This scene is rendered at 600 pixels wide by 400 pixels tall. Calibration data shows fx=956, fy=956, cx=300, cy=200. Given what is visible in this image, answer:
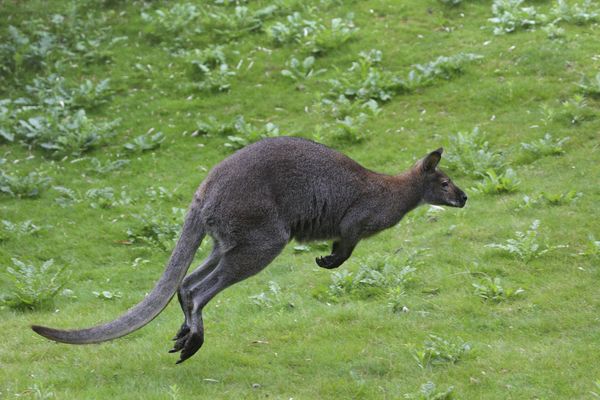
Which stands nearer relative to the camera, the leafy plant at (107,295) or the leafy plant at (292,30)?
the leafy plant at (107,295)

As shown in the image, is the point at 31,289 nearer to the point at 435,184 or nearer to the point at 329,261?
the point at 329,261

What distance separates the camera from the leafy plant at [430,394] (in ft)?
23.1

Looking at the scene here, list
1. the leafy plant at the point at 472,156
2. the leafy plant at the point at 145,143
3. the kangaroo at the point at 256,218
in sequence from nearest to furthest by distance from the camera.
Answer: the kangaroo at the point at 256,218
the leafy plant at the point at 472,156
the leafy plant at the point at 145,143

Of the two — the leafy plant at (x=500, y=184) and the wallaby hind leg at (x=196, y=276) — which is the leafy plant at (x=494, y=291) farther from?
the wallaby hind leg at (x=196, y=276)

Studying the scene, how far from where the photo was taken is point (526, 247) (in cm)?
1000

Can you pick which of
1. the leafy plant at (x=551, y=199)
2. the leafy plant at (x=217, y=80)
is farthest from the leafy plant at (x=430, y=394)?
the leafy plant at (x=217, y=80)

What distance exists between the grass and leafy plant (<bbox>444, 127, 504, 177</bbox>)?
0.04m

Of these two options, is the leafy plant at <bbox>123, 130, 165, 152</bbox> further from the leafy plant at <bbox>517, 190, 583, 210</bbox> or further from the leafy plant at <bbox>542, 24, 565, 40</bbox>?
the leafy plant at <bbox>542, 24, 565, 40</bbox>

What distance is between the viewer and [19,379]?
7.58 m

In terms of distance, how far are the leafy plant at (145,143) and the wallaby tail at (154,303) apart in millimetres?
6307

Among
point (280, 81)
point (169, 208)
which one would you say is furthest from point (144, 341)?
point (280, 81)

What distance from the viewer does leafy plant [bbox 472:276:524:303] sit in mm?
9180

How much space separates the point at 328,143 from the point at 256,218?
19.4ft

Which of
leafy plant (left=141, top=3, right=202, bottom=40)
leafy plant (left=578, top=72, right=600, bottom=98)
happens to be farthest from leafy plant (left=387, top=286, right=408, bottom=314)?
leafy plant (left=141, top=3, right=202, bottom=40)
